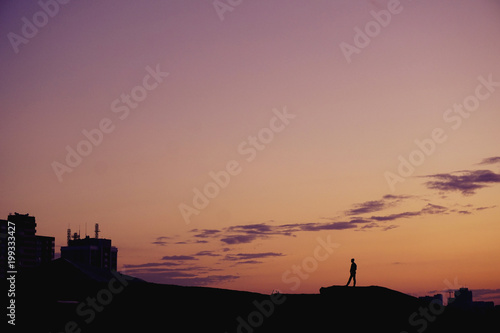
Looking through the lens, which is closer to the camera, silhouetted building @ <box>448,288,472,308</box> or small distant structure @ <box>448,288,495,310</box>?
small distant structure @ <box>448,288,495,310</box>

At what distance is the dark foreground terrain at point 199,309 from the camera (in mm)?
23844

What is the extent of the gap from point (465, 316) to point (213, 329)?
463 inches

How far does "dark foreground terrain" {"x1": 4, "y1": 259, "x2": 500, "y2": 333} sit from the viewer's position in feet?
78.2

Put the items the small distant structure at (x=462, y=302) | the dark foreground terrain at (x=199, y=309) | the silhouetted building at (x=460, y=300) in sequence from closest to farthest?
the dark foreground terrain at (x=199, y=309) < the small distant structure at (x=462, y=302) < the silhouetted building at (x=460, y=300)

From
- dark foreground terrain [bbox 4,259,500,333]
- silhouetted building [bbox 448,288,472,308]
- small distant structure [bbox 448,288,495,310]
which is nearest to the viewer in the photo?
dark foreground terrain [bbox 4,259,500,333]

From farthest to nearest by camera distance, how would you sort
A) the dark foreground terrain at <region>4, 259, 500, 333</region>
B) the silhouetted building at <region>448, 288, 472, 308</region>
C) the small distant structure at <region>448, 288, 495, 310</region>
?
the silhouetted building at <region>448, 288, 472, 308</region> < the small distant structure at <region>448, 288, 495, 310</region> < the dark foreground terrain at <region>4, 259, 500, 333</region>

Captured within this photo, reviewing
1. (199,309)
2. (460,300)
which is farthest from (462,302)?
(199,309)

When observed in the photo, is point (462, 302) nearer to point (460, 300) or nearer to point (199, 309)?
point (460, 300)

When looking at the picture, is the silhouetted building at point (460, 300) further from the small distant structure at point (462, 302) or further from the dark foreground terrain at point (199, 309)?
the dark foreground terrain at point (199, 309)

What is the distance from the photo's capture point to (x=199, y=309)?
24844 millimetres

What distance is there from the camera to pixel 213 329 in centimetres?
2341

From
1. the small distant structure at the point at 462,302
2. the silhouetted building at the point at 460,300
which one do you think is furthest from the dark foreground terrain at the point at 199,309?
the silhouetted building at the point at 460,300

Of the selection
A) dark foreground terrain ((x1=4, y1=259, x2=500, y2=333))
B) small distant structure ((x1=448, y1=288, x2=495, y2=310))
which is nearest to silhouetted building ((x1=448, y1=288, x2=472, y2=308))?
small distant structure ((x1=448, y1=288, x2=495, y2=310))

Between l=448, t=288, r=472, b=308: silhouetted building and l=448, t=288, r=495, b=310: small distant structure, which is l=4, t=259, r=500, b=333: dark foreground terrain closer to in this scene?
l=448, t=288, r=495, b=310: small distant structure
